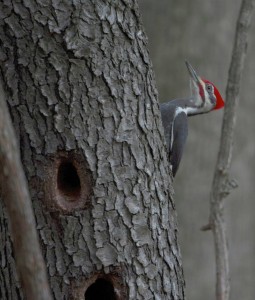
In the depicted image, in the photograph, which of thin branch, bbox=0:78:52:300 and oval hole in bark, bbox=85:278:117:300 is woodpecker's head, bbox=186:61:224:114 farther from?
thin branch, bbox=0:78:52:300

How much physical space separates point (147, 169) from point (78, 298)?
578 mm

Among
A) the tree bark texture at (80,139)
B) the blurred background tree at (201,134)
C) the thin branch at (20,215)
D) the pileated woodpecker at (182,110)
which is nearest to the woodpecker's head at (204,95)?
the pileated woodpecker at (182,110)

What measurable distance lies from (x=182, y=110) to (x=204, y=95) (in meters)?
0.28

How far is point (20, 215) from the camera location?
8.98 feet

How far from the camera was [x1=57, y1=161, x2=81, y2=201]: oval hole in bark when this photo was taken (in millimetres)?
3562

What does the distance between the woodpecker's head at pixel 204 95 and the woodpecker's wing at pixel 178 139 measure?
35cm

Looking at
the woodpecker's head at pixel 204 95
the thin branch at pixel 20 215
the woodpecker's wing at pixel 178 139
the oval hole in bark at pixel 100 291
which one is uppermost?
the woodpecker's head at pixel 204 95

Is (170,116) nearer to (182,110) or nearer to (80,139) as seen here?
(182,110)

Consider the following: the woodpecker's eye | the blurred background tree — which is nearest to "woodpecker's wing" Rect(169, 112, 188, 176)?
the woodpecker's eye

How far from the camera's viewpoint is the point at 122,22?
3.58 metres

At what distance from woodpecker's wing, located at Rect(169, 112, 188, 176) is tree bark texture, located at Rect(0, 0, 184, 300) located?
1764mm

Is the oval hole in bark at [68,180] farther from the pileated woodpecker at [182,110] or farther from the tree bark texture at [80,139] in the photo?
the pileated woodpecker at [182,110]

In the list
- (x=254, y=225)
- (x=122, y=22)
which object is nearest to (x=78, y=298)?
(x=122, y=22)

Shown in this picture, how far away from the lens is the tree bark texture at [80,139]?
3496 millimetres
